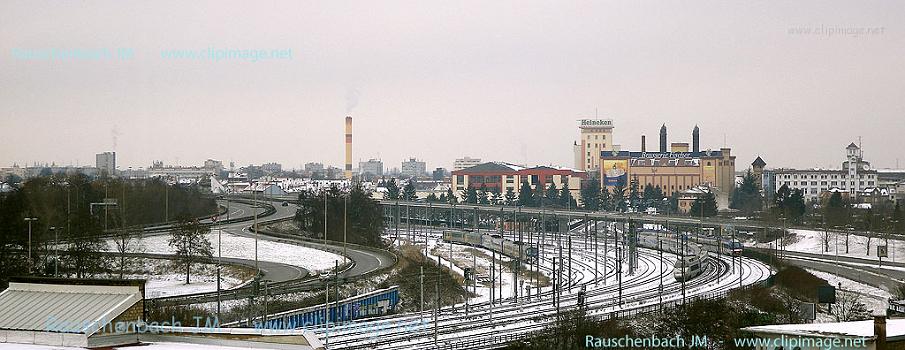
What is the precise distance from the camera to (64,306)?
20516 mm

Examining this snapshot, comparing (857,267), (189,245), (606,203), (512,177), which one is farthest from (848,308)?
(512,177)

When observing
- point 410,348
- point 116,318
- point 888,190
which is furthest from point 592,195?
point 116,318

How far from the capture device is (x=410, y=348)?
34688mm

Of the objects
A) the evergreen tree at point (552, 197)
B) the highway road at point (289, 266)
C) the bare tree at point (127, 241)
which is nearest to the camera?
the highway road at point (289, 266)

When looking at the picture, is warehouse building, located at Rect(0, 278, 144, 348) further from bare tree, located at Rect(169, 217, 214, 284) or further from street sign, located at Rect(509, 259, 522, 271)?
street sign, located at Rect(509, 259, 522, 271)

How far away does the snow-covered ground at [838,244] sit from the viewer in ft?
271

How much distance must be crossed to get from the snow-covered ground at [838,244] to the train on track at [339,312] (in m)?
45.0

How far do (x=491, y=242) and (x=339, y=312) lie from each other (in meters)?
40.1

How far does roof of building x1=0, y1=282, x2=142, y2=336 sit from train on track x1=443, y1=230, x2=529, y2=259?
50.4 m

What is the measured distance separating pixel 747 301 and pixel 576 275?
60.5 ft

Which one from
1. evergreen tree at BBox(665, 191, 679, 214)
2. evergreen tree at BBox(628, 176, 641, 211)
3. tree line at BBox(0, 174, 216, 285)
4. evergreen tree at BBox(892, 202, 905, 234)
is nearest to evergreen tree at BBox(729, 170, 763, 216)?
evergreen tree at BBox(665, 191, 679, 214)

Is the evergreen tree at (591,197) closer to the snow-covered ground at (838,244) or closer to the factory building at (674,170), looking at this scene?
the factory building at (674,170)

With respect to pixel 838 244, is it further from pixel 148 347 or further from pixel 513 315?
pixel 148 347

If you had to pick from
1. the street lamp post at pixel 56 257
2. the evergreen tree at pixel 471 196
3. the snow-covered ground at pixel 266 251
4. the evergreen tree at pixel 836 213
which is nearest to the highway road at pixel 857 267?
the evergreen tree at pixel 836 213
